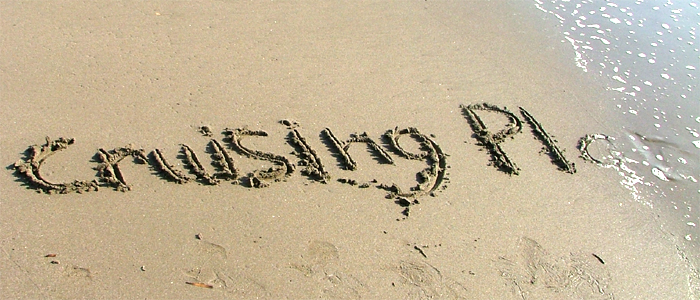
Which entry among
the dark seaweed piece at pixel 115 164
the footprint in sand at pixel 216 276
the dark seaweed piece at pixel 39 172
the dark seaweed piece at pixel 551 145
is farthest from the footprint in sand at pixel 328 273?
the dark seaweed piece at pixel 551 145

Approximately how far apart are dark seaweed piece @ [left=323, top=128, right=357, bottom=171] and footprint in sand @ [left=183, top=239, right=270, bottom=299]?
98 centimetres

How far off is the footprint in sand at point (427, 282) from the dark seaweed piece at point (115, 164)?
1506 millimetres

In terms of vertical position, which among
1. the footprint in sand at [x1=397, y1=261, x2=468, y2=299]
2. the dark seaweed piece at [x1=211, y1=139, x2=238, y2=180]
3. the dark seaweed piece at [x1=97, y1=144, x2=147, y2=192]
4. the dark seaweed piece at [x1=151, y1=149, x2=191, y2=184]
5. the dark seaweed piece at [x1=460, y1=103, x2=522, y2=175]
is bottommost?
the footprint in sand at [x1=397, y1=261, x2=468, y2=299]

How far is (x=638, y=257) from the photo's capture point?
3.30 metres

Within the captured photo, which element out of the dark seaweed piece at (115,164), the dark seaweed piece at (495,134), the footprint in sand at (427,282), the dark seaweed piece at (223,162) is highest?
the dark seaweed piece at (115,164)

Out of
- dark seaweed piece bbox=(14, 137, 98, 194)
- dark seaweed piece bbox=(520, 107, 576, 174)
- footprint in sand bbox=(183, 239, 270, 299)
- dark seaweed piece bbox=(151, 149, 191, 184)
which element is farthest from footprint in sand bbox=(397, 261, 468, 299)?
dark seaweed piece bbox=(14, 137, 98, 194)

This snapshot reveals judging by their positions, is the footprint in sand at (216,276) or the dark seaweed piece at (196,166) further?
the dark seaweed piece at (196,166)

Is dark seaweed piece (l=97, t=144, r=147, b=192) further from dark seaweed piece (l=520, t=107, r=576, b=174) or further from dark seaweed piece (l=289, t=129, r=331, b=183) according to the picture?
dark seaweed piece (l=520, t=107, r=576, b=174)

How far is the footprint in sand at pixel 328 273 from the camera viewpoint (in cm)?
275

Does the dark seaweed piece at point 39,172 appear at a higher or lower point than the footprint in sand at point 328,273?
higher

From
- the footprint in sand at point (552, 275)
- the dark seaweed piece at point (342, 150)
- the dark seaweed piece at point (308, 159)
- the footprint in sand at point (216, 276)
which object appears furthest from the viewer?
the dark seaweed piece at point (342, 150)

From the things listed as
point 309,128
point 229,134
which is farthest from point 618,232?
point 229,134

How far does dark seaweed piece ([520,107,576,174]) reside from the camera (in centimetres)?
385

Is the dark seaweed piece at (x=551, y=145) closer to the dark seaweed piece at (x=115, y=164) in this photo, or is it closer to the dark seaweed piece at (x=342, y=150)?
the dark seaweed piece at (x=342, y=150)
